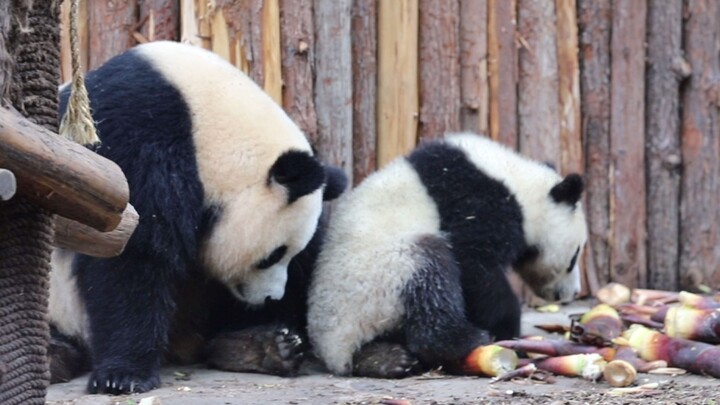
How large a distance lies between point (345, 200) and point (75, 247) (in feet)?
9.21

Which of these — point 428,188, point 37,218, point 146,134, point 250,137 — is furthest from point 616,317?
point 37,218

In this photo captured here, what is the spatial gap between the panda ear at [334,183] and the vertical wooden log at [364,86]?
1.00 metres

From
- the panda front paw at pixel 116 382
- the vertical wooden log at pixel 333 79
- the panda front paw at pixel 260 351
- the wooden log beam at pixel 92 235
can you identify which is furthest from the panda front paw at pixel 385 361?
the wooden log beam at pixel 92 235

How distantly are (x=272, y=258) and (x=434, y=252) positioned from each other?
86cm

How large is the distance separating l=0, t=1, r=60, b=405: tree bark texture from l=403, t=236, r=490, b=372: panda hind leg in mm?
2758

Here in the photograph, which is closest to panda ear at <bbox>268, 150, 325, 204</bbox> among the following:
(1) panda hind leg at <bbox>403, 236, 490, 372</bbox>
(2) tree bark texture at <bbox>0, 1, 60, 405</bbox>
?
(1) panda hind leg at <bbox>403, 236, 490, 372</bbox>

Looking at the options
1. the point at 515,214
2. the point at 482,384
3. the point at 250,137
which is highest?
the point at 250,137

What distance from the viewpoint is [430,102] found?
776cm

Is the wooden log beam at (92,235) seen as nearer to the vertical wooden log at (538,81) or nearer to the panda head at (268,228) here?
the panda head at (268,228)

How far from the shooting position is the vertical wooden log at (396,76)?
765cm

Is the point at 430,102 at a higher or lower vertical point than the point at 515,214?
higher

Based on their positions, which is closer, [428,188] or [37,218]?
[37,218]

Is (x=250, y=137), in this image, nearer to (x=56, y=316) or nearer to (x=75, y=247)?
(x=56, y=316)

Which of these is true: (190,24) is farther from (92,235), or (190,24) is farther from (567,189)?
(92,235)
